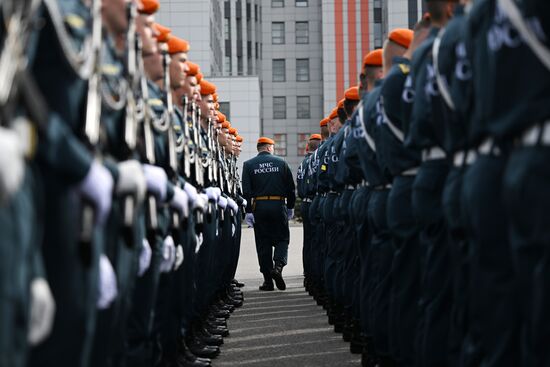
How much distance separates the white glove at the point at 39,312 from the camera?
2.84 m

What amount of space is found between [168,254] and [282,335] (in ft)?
10.9

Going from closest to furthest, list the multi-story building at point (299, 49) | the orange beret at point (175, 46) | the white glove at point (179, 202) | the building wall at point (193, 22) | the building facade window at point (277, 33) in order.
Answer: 1. the white glove at point (179, 202)
2. the orange beret at point (175, 46)
3. the building wall at point (193, 22)
4. the multi-story building at point (299, 49)
5. the building facade window at point (277, 33)

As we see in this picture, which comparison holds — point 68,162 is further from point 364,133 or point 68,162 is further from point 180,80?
point 180,80

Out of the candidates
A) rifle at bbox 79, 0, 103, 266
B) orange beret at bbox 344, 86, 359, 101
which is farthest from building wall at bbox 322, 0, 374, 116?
rifle at bbox 79, 0, 103, 266

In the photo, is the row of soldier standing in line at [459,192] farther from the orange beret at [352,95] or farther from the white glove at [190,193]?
the orange beret at [352,95]

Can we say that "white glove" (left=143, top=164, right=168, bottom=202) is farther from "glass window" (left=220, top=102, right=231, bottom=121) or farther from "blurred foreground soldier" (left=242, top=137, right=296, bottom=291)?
"glass window" (left=220, top=102, right=231, bottom=121)

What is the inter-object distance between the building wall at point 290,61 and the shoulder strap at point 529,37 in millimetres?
63163

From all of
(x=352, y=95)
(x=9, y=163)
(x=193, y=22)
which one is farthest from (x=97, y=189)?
(x=193, y=22)

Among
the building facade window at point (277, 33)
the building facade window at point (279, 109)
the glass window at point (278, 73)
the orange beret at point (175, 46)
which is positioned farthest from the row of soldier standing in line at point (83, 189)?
the building facade window at point (277, 33)

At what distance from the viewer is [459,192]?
418cm

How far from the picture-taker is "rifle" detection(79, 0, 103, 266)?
125 inches

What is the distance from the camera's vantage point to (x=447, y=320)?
4680 millimetres

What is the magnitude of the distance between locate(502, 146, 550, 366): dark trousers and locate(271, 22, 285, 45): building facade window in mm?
65067

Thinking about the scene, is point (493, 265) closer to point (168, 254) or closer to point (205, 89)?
point (168, 254)
